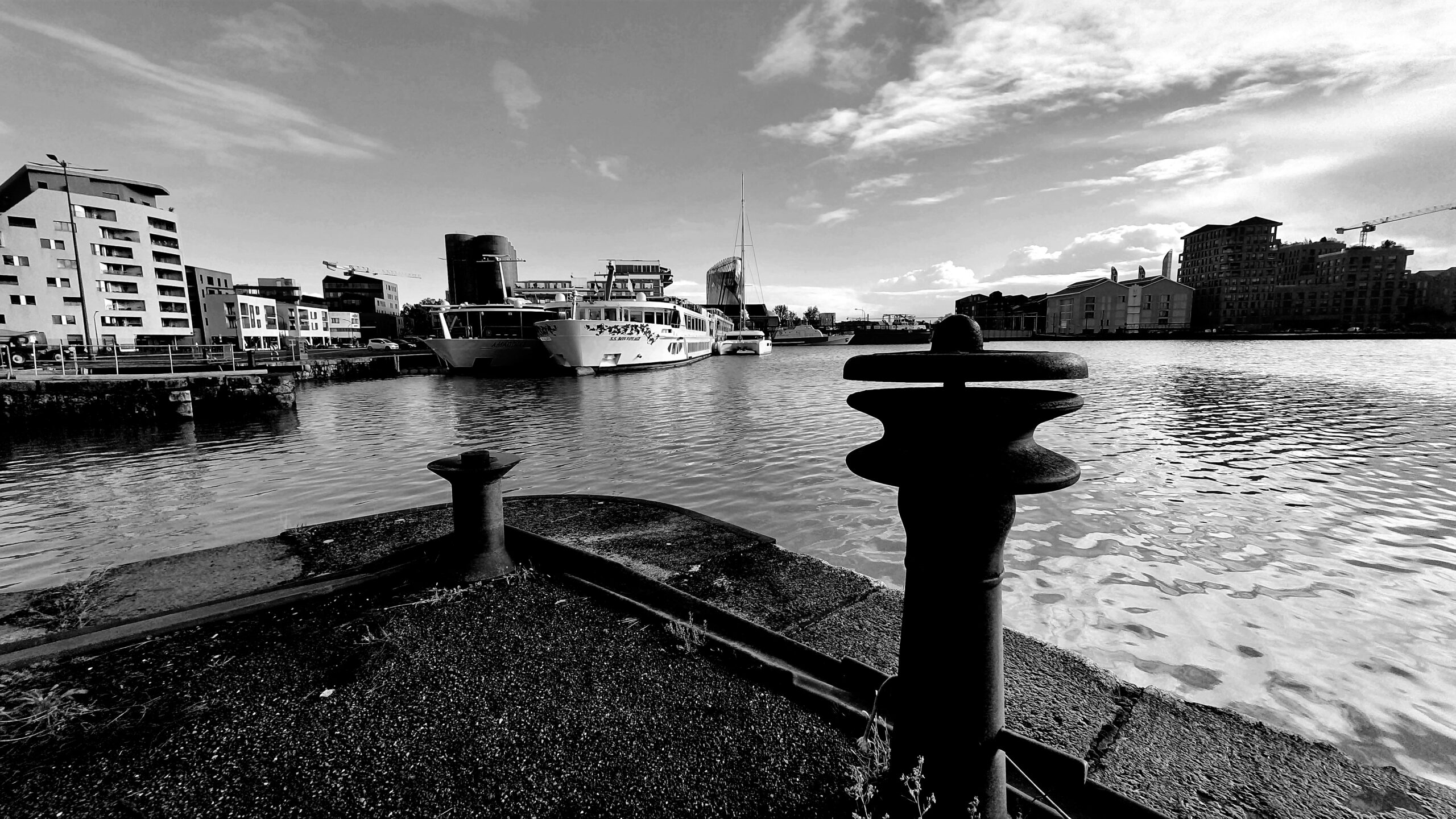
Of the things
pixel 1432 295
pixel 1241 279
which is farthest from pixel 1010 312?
pixel 1432 295

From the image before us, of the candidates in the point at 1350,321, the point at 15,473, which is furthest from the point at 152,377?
the point at 1350,321

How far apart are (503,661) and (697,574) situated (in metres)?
1.53

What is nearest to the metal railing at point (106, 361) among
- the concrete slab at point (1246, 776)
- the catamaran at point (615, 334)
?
the catamaran at point (615, 334)

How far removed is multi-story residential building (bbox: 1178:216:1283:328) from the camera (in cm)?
11000

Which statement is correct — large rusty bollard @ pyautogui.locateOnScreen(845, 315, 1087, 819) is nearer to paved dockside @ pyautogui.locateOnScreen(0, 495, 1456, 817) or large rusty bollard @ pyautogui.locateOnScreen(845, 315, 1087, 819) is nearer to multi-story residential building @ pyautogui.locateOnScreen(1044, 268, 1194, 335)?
paved dockside @ pyautogui.locateOnScreen(0, 495, 1456, 817)

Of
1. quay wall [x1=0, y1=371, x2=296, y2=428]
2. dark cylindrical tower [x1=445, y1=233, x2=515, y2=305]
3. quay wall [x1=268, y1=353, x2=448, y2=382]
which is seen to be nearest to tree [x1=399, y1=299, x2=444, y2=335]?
dark cylindrical tower [x1=445, y1=233, x2=515, y2=305]

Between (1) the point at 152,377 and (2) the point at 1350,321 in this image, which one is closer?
(1) the point at 152,377

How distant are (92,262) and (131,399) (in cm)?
5657

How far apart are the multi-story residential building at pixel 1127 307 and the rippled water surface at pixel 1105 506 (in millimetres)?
97459

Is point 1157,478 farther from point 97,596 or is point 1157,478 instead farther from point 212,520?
point 212,520

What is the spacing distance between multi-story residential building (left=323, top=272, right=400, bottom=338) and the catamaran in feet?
305

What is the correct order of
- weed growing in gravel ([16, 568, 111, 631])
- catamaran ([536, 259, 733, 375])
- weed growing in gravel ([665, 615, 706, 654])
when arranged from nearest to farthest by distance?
weed growing in gravel ([665, 615, 706, 654]) < weed growing in gravel ([16, 568, 111, 631]) < catamaran ([536, 259, 733, 375])

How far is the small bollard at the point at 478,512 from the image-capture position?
342 cm

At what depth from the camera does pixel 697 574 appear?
12.5ft
